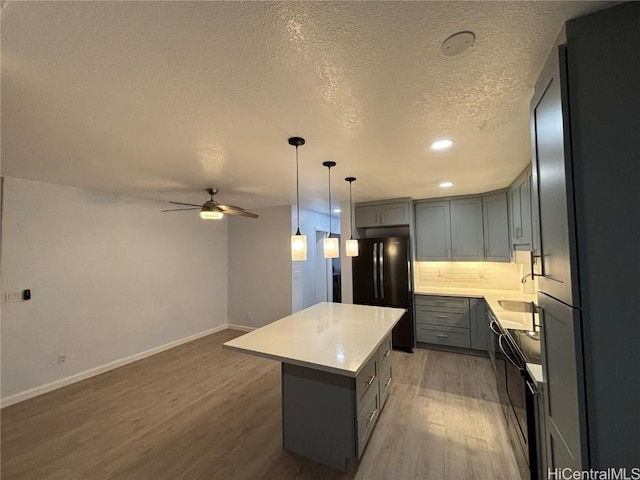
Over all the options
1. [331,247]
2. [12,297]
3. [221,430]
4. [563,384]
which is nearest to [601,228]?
[563,384]

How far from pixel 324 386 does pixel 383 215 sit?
10.4 ft

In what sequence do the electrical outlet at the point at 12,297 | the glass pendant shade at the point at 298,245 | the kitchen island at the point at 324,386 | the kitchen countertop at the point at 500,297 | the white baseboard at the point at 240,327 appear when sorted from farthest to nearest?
the white baseboard at the point at 240,327 → the electrical outlet at the point at 12,297 → the kitchen countertop at the point at 500,297 → the glass pendant shade at the point at 298,245 → the kitchen island at the point at 324,386

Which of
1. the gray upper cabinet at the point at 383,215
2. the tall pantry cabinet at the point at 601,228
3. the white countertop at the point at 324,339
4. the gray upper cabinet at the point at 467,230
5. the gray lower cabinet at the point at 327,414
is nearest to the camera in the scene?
the tall pantry cabinet at the point at 601,228

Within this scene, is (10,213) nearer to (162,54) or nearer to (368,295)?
(162,54)

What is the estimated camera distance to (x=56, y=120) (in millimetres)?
1699

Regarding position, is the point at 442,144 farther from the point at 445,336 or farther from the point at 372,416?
the point at 445,336

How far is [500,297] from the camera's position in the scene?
3.73 metres

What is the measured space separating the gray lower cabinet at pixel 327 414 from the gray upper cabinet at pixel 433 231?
2767mm

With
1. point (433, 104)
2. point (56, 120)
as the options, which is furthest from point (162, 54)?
point (433, 104)

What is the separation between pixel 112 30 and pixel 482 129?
7.17ft

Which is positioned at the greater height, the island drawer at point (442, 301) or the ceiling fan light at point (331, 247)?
the ceiling fan light at point (331, 247)

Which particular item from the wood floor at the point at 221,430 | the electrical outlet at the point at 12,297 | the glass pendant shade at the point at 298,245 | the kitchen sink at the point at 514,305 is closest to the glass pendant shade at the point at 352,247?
the glass pendant shade at the point at 298,245

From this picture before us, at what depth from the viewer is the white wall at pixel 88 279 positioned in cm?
293

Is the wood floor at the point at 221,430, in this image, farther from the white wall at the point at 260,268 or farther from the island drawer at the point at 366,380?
the white wall at the point at 260,268
